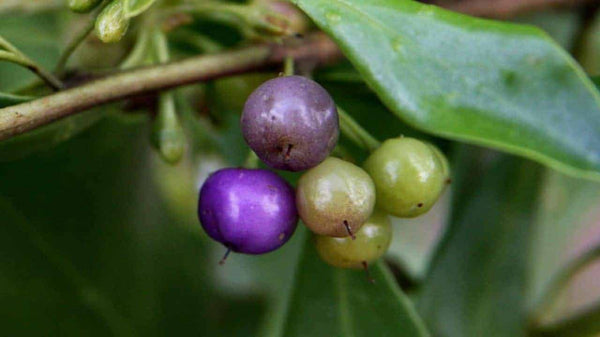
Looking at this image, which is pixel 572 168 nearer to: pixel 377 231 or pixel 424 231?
pixel 377 231

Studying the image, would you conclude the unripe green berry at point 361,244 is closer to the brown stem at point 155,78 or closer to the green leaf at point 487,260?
the brown stem at point 155,78

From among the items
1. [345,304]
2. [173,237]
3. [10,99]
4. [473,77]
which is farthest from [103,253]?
[473,77]

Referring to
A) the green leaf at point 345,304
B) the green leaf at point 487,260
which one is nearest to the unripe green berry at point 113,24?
the green leaf at point 345,304

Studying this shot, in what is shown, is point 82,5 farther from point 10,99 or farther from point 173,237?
point 173,237

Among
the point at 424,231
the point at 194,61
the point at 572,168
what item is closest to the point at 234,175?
the point at 194,61

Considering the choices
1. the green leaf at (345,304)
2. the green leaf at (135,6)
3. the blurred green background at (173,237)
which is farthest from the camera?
the blurred green background at (173,237)
